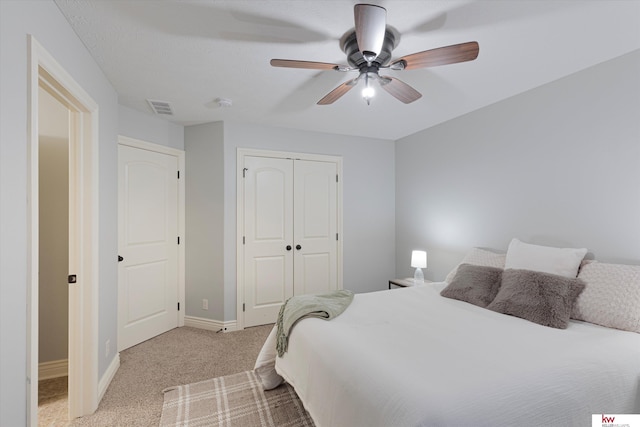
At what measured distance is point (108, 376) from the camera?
2.32 m

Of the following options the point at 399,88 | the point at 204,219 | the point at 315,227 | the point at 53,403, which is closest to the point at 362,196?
the point at 315,227

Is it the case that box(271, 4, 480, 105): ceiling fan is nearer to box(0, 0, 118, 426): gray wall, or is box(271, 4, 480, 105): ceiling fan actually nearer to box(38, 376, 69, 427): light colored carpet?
box(0, 0, 118, 426): gray wall

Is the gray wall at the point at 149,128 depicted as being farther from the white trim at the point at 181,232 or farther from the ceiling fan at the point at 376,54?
the ceiling fan at the point at 376,54

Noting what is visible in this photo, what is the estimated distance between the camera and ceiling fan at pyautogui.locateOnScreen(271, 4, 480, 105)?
4.54ft

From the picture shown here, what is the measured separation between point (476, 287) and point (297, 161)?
2.49 meters

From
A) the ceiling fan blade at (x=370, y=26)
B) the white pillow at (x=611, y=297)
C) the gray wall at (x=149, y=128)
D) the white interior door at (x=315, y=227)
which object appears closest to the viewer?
the ceiling fan blade at (x=370, y=26)

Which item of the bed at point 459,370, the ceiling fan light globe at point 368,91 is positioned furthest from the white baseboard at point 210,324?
the ceiling fan light globe at point 368,91

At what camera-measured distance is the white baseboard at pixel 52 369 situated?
2.43 meters

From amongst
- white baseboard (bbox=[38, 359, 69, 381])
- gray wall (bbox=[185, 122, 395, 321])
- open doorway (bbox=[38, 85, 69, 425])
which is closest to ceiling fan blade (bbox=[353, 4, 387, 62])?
gray wall (bbox=[185, 122, 395, 321])

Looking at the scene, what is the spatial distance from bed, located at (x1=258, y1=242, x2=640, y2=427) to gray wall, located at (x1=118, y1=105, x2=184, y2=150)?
2.63 meters

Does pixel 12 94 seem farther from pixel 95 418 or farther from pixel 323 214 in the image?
Answer: pixel 323 214

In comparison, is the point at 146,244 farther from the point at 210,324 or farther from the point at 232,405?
the point at 232,405

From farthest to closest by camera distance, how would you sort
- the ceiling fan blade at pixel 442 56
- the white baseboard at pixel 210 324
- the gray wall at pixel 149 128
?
the white baseboard at pixel 210 324
the gray wall at pixel 149 128
the ceiling fan blade at pixel 442 56

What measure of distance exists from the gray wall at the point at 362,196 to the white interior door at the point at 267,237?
0.33 metres
